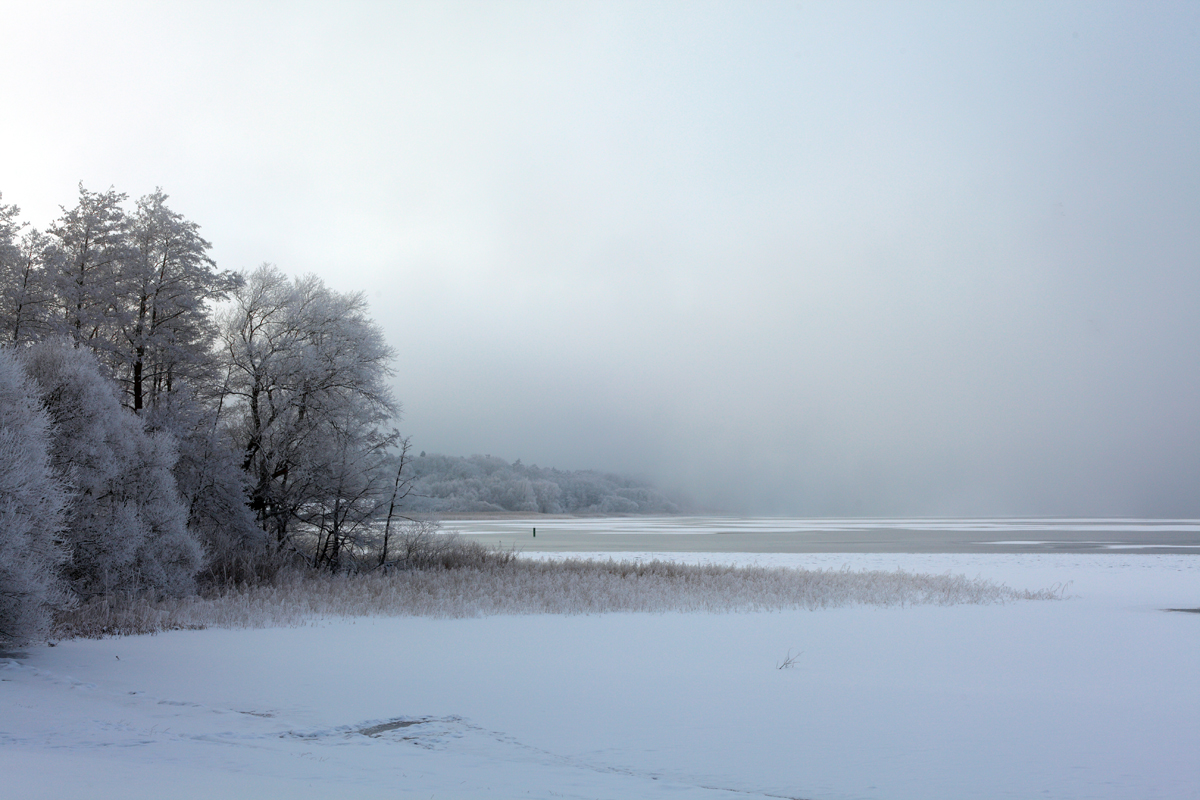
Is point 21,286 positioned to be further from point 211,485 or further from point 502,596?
point 502,596

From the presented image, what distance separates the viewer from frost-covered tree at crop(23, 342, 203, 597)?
17.4 m

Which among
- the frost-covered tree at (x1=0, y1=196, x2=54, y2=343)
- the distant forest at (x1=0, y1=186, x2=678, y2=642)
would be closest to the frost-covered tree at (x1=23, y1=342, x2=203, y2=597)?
the distant forest at (x1=0, y1=186, x2=678, y2=642)

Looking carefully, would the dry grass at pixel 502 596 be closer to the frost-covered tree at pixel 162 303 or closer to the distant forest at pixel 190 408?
the distant forest at pixel 190 408

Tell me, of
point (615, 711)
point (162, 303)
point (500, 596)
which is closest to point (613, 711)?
point (615, 711)

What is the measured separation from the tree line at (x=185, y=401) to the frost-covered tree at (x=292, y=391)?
5 centimetres

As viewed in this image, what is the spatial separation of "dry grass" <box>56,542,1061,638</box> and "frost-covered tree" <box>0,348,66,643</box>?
2150mm

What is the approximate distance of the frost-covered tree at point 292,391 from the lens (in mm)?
28828

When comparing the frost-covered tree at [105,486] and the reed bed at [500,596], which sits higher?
the frost-covered tree at [105,486]

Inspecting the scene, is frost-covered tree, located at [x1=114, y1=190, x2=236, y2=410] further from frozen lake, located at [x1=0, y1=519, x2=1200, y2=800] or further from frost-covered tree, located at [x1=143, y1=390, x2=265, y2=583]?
frozen lake, located at [x1=0, y1=519, x2=1200, y2=800]

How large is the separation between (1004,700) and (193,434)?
908 inches

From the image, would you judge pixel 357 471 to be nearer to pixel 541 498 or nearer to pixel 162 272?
pixel 162 272

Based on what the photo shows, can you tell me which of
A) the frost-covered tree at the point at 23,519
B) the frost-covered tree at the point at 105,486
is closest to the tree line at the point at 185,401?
the frost-covered tree at the point at 105,486

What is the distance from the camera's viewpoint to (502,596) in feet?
66.0

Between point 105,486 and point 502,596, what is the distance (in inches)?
352
